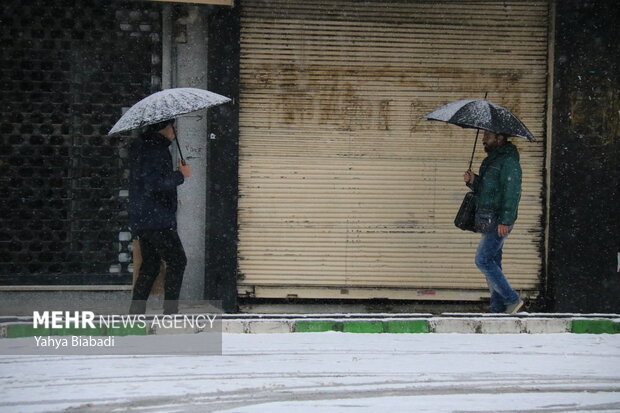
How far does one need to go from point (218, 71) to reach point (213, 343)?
13.4ft

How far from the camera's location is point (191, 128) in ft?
31.0

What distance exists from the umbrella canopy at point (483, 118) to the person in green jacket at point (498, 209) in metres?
0.20

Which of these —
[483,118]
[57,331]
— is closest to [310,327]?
[57,331]

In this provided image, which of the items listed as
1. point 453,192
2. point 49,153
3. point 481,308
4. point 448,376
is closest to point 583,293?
point 481,308

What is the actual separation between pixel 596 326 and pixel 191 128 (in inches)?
191

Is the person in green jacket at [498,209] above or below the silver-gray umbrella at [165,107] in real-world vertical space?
below

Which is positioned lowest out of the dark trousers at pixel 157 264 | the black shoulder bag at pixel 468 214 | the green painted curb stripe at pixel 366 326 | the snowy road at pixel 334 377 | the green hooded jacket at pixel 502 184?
the snowy road at pixel 334 377

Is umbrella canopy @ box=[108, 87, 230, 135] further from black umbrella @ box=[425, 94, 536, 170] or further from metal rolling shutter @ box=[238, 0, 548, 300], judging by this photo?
black umbrella @ box=[425, 94, 536, 170]

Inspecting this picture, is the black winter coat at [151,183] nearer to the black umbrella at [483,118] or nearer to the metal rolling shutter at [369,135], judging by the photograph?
the metal rolling shutter at [369,135]

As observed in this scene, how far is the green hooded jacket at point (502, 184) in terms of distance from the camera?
299 inches

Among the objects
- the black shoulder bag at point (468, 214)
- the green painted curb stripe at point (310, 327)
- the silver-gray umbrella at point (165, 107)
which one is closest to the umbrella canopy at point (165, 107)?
the silver-gray umbrella at point (165, 107)

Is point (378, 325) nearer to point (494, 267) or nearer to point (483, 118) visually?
point (494, 267)

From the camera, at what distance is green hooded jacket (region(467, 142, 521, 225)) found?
25.0 ft

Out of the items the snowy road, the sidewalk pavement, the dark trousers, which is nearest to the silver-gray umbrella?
the dark trousers
